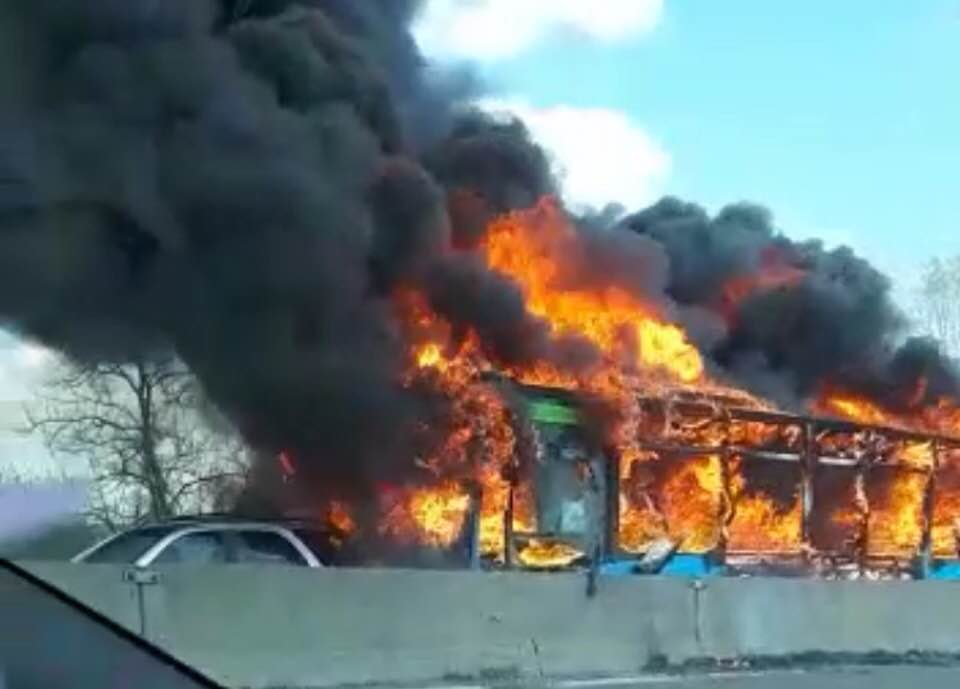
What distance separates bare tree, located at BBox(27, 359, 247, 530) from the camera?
25.1m

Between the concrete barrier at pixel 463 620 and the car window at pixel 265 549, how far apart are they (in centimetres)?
379

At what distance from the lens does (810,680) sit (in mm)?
12266

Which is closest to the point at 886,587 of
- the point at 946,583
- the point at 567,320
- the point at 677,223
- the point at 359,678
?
the point at 946,583

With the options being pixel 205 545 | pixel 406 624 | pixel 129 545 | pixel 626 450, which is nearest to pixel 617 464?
pixel 626 450

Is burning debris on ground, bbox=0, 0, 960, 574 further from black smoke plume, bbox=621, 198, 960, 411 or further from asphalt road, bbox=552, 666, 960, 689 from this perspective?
black smoke plume, bbox=621, 198, 960, 411

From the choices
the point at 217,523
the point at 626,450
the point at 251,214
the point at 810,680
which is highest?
the point at 251,214

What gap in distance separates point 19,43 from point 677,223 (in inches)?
564

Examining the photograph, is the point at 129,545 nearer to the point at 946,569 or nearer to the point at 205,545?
the point at 205,545

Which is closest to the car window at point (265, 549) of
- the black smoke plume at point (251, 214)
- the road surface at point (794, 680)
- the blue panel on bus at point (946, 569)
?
the black smoke plume at point (251, 214)

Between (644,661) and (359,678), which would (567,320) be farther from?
(359,678)

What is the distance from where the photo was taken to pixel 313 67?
827 inches

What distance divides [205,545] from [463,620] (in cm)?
407

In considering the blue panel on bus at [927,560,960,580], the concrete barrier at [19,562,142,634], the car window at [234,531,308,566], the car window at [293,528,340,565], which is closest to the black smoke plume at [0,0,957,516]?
the car window at [293,528,340,565]

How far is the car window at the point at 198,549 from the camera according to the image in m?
15.2
